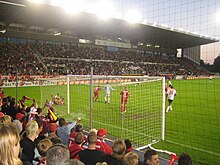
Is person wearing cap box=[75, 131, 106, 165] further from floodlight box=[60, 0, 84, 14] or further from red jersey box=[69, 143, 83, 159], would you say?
floodlight box=[60, 0, 84, 14]

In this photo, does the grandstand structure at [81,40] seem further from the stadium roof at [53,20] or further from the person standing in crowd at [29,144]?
the person standing in crowd at [29,144]

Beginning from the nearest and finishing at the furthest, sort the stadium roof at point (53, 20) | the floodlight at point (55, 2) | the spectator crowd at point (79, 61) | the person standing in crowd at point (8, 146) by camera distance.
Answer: the person standing in crowd at point (8, 146)
the floodlight at point (55, 2)
the stadium roof at point (53, 20)
the spectator crowd at point (79, 61)

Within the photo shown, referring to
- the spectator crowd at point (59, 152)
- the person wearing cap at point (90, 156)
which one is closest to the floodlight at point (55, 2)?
the spectator crowd at point (59, 152)

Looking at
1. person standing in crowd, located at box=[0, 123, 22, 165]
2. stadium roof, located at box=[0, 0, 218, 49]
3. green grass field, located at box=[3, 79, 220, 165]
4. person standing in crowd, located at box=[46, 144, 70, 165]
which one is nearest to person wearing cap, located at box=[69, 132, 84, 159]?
person standing in crowd, located at box=[46, 144, 70, 165]

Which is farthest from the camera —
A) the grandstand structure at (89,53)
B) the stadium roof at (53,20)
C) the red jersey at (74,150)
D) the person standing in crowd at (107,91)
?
the stadium roof at (53,20)

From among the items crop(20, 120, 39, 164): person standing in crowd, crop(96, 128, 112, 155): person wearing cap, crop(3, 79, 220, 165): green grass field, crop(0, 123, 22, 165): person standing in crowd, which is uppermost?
crop(0, 123, 22, 165): person standing in crowd

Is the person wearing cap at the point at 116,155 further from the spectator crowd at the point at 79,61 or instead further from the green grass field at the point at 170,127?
the spectator crowd at the point at 79,61

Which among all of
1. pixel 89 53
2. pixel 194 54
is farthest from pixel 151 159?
pixel 89 53

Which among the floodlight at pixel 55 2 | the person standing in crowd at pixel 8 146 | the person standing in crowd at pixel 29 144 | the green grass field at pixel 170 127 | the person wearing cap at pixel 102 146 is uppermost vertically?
the floodlight at pixel 55 2

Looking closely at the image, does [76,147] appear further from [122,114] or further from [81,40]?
[81,40]

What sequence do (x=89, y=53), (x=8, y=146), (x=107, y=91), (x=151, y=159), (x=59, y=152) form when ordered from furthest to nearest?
(x=89, y=53), (x=107, y=91), (x=151, y=159), (x=59, y=152), (x=8, y=146)

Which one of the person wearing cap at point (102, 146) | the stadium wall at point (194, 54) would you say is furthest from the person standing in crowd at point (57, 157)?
the stadium wall at point (194, 54)

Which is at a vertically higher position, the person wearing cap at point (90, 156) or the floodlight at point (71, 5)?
the floodlight at point (71, 5)

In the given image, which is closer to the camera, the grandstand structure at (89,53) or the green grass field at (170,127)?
the green grass field at (170,127)
